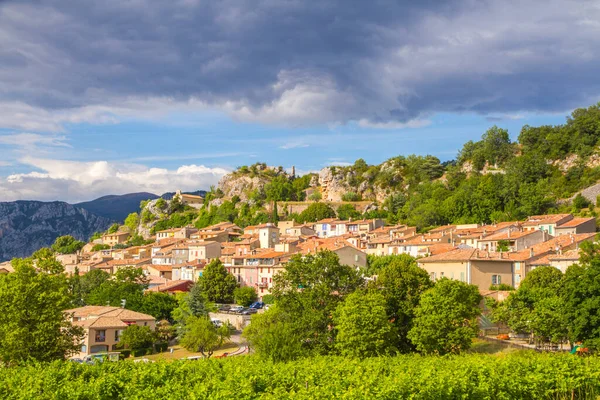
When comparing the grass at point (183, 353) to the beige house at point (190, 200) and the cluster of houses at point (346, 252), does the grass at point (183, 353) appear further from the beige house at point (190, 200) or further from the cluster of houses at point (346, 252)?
the beige house at point (190, 200)

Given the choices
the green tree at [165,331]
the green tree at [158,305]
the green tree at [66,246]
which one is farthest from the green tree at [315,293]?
the green tree at [66,246]

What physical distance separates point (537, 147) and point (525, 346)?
81.3 m

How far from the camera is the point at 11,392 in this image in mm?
23422

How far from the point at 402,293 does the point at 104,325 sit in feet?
89.6

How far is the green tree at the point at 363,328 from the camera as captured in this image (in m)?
37.7

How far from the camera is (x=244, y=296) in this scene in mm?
73625

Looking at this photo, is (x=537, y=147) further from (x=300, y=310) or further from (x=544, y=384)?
(x=544, y=384)

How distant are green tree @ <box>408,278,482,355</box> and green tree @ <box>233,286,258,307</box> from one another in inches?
1417

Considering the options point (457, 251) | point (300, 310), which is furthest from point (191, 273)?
point (300, 310)

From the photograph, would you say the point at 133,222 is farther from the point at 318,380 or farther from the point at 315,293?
the point at 318,380

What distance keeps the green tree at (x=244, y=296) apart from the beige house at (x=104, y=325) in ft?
54.0

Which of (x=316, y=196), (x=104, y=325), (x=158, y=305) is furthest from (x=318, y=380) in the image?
(x=316, y=196)

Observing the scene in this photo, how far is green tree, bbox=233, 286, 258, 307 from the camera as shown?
73562 millimetres

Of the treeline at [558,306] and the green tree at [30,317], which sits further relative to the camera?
the treeline at [558,306]
